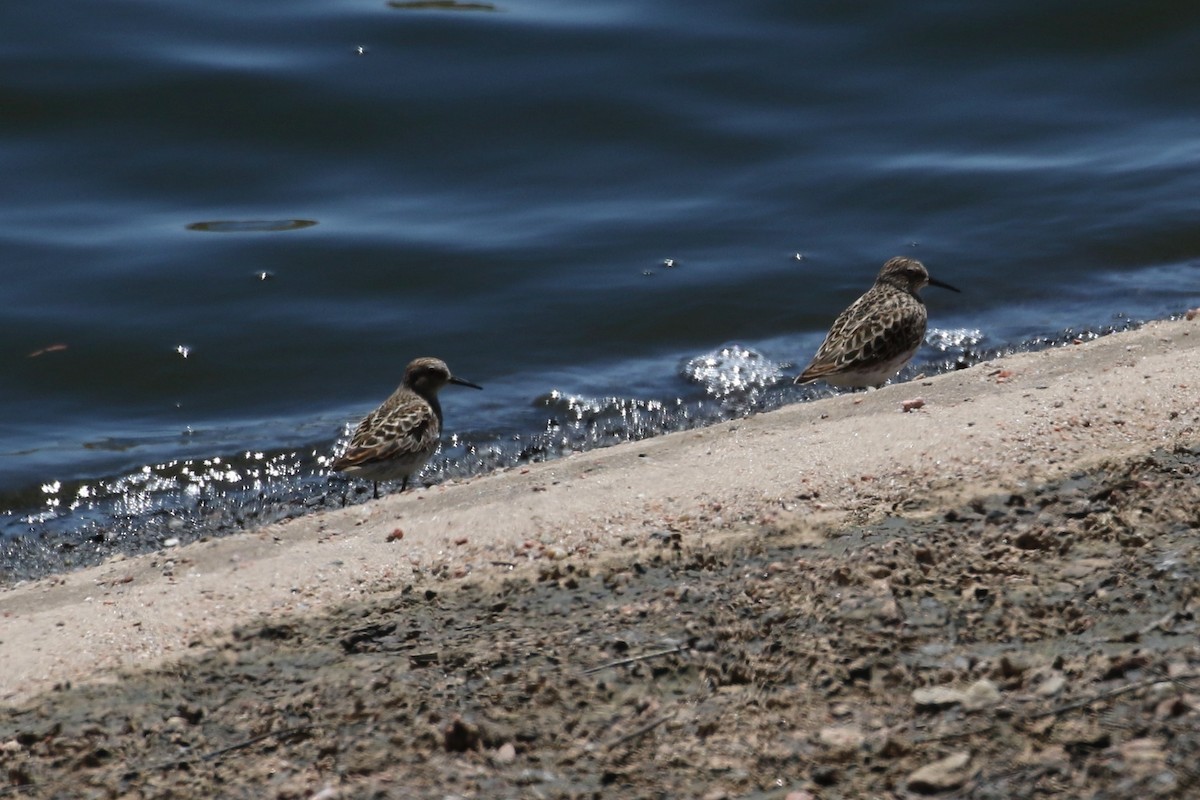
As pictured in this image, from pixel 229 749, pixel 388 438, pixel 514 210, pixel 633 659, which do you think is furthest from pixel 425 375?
pixel 229 749

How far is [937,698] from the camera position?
4.61 m

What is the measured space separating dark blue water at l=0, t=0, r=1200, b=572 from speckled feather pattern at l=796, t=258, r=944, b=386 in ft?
2.52

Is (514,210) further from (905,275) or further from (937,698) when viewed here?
(937,698)

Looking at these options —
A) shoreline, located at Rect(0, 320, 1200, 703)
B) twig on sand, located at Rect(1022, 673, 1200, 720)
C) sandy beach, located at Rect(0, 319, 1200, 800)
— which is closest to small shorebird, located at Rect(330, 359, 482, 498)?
shoreline, located at Rect(0, 320, 1200, 703)

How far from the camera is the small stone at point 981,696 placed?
178 inches

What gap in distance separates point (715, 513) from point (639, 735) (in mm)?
1885

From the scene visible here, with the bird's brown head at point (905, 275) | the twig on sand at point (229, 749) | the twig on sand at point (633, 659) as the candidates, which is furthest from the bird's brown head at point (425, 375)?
the twig on sand at point (229, 749)

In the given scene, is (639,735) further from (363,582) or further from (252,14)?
(252,14)

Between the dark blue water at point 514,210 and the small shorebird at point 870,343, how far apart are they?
771 millimetres

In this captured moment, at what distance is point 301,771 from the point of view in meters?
4.71

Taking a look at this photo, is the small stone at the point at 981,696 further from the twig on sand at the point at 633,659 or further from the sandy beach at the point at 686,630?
the twig on sand at the point at 633,659

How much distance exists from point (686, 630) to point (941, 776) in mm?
1326

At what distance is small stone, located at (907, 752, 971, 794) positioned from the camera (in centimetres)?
412

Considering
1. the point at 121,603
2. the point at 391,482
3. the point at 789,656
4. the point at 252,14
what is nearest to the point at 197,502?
the point at 391,482
